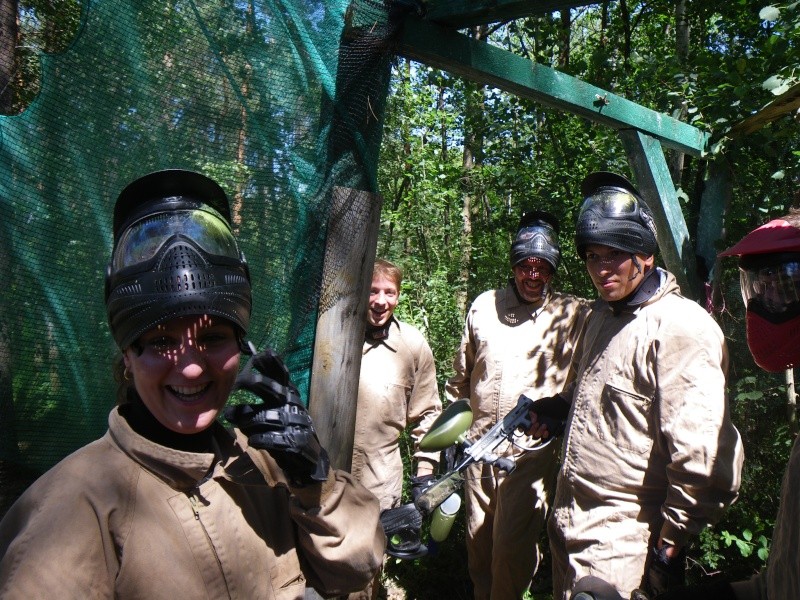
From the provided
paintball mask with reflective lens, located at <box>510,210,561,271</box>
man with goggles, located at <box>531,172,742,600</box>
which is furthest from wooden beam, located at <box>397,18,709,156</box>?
paintball mask with reflective lens, located at <box>510,210,561,271</box>

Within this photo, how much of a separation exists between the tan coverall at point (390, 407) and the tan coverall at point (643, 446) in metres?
1.24

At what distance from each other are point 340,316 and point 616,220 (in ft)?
Result: 5.07

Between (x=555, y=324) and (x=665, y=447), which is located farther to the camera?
(x=555, y=324)

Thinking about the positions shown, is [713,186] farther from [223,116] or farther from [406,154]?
[406,154]

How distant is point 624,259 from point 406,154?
5.24m

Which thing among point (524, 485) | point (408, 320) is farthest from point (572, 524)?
point (408, 320)

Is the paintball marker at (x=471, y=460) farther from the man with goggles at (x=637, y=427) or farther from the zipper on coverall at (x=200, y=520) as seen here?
the zipper on coverall at (x=200, y=520)

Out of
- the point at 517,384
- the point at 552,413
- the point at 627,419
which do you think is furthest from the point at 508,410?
the point at 627,419

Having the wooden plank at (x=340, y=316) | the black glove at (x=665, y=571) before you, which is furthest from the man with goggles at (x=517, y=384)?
the wooden plank at (x=340, y=316)

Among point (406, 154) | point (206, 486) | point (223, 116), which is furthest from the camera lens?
point (406, 154)

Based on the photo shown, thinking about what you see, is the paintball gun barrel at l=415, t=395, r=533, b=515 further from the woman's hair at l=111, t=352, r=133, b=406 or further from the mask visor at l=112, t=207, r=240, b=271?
the mask visor at l=112, t=207, r=240, b=271

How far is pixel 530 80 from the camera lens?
3.36m

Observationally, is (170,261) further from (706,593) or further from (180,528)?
(706,593)

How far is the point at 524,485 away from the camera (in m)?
4.47
